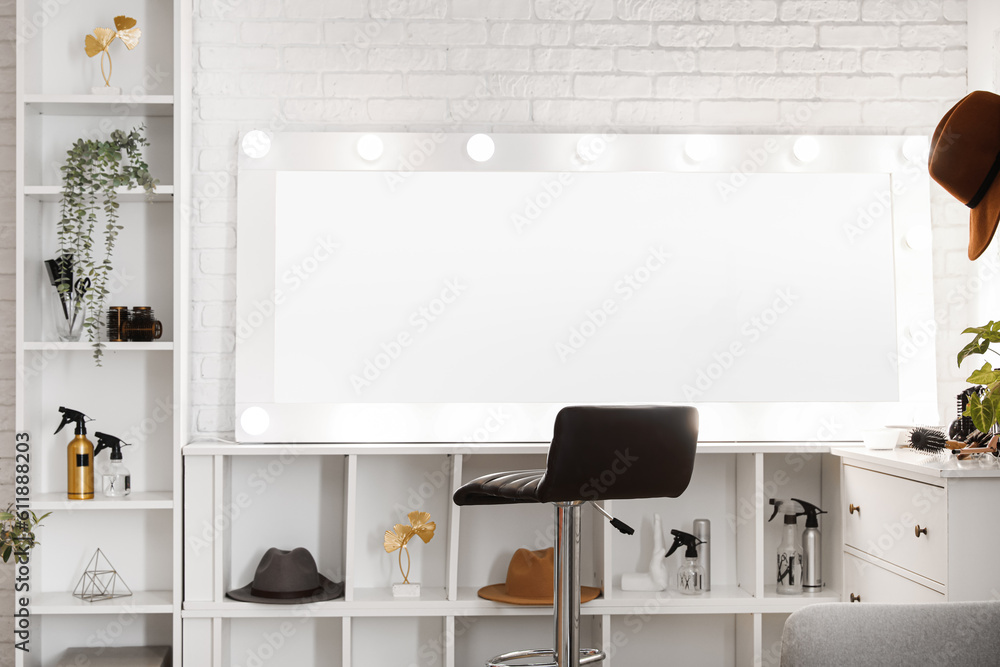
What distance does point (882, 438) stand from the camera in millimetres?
2404

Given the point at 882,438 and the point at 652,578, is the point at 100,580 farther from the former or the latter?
the point at 882,438

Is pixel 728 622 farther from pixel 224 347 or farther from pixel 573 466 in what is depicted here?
pixel 224 347

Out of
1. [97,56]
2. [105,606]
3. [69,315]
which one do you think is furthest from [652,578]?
[97,56]

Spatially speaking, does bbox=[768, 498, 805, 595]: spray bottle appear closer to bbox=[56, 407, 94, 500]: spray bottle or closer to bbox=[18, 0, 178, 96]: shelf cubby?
bbox=[56, 407, 94, 500]: spray bottle

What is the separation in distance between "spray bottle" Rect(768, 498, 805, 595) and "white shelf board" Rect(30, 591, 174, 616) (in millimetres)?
1840

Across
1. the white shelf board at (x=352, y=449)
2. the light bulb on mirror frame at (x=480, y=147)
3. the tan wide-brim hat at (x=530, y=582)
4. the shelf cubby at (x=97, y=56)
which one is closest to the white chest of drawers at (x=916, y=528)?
the tan wide-brim hat at (x=530, y=582)

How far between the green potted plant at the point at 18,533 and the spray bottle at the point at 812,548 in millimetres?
2218

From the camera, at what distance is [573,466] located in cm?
189

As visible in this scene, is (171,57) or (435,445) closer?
(435,445)

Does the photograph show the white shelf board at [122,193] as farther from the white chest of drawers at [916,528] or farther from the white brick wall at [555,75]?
the white chest of drawers at [916,528]

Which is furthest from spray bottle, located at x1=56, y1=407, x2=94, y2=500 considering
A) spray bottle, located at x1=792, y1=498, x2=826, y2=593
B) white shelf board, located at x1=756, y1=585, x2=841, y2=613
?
spray bottle, located at x1=792, y1=498, x2=826, y2=593

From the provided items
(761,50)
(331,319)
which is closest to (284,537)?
(331,319)

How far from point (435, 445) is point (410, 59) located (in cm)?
126

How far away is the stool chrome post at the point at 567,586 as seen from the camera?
2.08 meters
